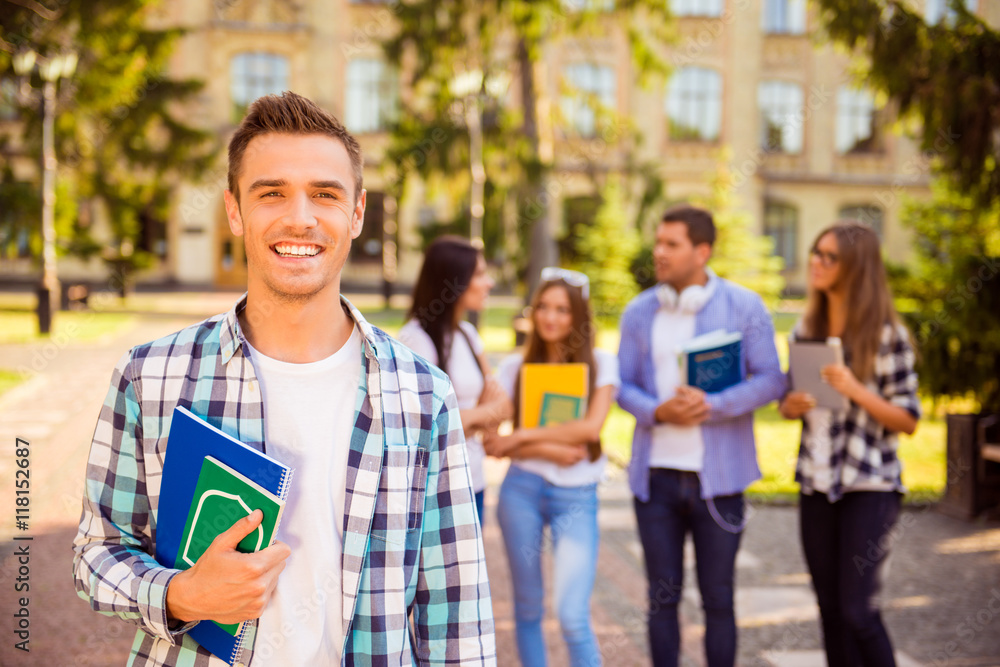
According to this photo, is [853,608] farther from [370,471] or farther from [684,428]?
[370,471]

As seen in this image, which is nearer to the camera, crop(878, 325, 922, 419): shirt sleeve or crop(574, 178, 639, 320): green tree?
crop(878, 325, 922, 419): shirt sleeve

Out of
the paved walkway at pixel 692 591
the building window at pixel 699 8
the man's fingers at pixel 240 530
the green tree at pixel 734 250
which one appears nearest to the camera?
the man's fingers at pixel 240 530

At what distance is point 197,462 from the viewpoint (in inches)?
65.2

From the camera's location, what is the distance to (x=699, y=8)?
3275cm

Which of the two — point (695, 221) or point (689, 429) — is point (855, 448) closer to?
point (689, 429)

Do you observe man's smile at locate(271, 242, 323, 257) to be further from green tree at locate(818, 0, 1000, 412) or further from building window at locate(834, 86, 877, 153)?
building window at locate(834, 86, 877, 153)

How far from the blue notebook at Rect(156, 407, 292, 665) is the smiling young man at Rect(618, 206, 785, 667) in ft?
7.69

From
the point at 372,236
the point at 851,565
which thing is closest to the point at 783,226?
the point at 372,236

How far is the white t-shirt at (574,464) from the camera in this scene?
3795 millimetres

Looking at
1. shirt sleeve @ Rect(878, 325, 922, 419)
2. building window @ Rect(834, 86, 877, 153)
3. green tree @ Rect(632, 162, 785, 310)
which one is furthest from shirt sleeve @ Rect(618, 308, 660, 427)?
building window @ Rect(834, 86, 877, 153)

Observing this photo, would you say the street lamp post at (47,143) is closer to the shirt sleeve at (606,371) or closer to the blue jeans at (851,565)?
the shirt sleeve at (606,371)

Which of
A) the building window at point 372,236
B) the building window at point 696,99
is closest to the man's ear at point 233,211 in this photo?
the building window at point 372,236

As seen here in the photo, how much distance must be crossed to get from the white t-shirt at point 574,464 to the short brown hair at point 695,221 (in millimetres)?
678

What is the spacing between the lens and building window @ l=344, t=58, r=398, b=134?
32.7m
